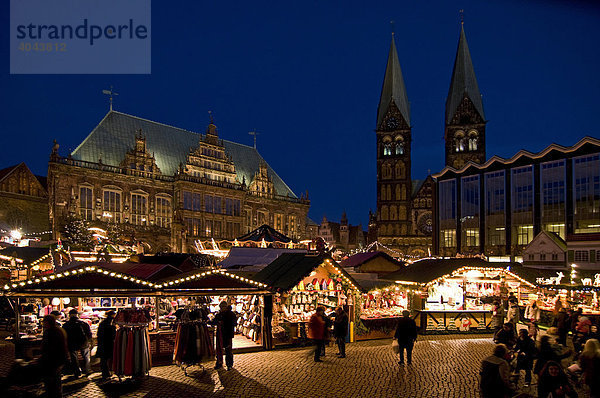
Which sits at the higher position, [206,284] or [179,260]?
[206,284]

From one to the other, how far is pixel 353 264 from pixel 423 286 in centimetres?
889

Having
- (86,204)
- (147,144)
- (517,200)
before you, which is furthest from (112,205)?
(517,200)

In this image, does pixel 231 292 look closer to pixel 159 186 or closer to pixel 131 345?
pixel 131 345

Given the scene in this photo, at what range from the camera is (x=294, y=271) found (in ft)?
55.9

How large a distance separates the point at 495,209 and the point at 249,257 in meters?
27.7

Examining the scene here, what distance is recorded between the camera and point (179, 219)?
4972cm

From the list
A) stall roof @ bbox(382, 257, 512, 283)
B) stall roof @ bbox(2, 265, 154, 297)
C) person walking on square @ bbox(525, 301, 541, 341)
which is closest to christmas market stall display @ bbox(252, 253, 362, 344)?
stall roof @ bbox(382, 257, 512, 283)

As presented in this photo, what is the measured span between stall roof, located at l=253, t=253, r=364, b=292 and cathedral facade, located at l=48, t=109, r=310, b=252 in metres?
24.2

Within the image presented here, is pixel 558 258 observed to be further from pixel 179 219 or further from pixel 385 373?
pixel 179 219

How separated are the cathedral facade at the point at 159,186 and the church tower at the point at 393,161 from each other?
20353 millimetres

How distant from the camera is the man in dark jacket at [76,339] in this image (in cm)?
1097

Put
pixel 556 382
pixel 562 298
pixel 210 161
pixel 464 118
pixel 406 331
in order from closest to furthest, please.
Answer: pixel 556 382 → pixel 406 331 → pixel 562 298 → pixel 210 161 → pixel 464 118

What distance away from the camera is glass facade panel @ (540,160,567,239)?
136 feet

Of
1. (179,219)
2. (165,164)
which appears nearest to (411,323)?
(179,219)
